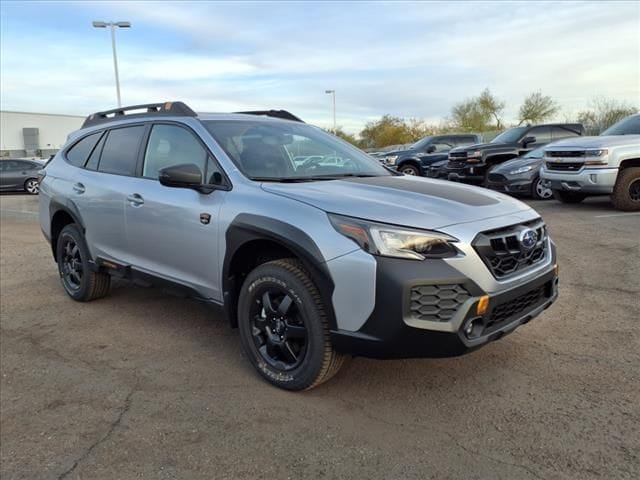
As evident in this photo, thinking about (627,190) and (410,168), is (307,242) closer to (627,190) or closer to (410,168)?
(627,190)

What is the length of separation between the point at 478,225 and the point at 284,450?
1.54 metres

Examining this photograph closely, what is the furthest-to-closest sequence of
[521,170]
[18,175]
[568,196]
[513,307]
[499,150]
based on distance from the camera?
[18,175] → [499,150] → [521,170] → [568,196] → [513,307]

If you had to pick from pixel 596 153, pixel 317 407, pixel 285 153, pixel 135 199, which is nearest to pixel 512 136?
pixel 596 153

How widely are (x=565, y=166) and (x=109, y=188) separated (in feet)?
26.0

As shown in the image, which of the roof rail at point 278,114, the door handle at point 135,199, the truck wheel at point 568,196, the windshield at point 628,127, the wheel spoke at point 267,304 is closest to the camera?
the wheel spoke at point 267,304

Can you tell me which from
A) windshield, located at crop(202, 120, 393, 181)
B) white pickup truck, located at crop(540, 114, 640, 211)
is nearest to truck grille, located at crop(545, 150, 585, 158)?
white pickup truck, located at crop(540, 114, 640, 211)

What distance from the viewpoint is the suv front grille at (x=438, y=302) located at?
267cm

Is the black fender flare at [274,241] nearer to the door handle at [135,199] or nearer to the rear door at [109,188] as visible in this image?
the door handle at [135,199]

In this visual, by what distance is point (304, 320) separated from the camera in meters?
2.99

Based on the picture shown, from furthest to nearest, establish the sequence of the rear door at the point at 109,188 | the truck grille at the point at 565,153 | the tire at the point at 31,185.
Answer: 1. the tire at the point at 31,185
2. the truck grille at the point at 565,153
3. the rear door at the point at 109,188

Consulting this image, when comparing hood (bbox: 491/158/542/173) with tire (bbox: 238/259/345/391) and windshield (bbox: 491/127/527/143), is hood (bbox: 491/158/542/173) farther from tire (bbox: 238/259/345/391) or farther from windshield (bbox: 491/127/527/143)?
tire (bbox: 238/259/345/391)

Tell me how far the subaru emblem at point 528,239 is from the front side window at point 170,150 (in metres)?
2.10

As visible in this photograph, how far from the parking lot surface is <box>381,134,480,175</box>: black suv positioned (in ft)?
40.2

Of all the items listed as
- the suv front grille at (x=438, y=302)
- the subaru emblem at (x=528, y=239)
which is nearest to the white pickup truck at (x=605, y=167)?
the subaru emblem at (x=528, y=239)
